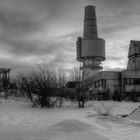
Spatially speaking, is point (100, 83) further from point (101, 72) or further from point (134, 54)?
point (134, 54)

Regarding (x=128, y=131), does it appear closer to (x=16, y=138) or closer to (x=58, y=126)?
(x=58, y=126)

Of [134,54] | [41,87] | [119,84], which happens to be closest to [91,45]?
[134,54]

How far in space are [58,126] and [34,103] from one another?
17843 millimetres

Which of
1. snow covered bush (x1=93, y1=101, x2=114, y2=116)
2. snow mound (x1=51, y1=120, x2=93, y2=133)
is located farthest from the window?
snow mound (x1=51, y1=120, x2=93, y2=133)

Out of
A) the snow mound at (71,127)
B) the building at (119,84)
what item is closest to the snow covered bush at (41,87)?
the snow mound at (71,127)

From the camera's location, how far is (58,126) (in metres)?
11.2

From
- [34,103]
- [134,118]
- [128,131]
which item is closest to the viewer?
[128,131]

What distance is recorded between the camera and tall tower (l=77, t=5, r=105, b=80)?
9344cm

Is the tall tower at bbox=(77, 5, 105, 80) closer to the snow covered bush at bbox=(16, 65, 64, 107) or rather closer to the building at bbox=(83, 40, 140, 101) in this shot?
the building at bbox=(83, 40, 140, 101)

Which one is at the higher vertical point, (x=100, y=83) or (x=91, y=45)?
(x=91, y=45)

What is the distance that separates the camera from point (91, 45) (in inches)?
3669

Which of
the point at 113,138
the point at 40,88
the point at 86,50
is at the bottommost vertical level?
the point at 113,138

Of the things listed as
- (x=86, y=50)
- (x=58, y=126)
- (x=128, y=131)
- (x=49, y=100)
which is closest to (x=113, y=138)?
(x=128, y=131)

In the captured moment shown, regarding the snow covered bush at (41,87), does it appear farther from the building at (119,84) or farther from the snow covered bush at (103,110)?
the building at (119,84)
